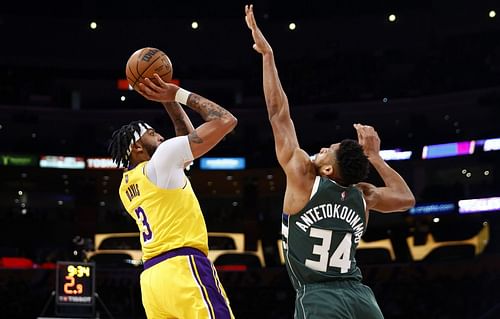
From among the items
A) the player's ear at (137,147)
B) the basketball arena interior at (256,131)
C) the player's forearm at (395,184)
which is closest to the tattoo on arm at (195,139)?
the player's ear at (137,147)

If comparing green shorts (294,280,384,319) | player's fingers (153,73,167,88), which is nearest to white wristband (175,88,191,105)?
player's fingers (153,73,167,88)

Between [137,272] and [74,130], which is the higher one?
[74,130]

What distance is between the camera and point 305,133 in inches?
920

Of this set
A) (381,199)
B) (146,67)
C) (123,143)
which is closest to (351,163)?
(381,199)

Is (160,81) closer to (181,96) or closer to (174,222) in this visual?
(181,96)

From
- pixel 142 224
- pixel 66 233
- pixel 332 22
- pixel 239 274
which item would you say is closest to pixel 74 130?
pixel 66 233

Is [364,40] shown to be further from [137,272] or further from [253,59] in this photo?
[137,272]

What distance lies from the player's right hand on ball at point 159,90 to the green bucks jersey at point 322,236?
1.06 metres

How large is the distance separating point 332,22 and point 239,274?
973 centimetres

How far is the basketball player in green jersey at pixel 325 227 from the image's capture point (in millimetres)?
4102

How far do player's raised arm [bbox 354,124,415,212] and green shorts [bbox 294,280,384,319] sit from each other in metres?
0.57

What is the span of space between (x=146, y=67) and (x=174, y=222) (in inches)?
43.0

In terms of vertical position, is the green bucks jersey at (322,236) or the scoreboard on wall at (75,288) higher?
the green bucks jersey at (322,236)

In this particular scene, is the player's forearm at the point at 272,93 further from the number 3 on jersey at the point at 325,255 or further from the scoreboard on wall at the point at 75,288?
the scoreboard on wall at the point at 75,288
